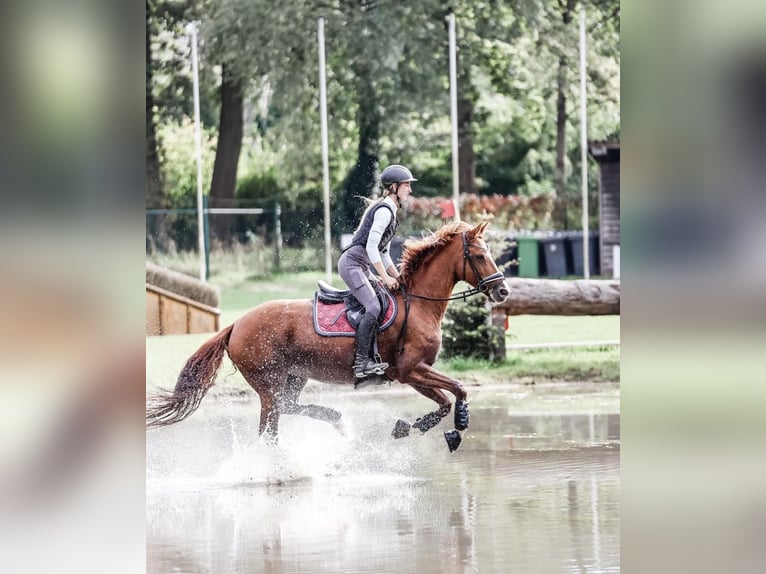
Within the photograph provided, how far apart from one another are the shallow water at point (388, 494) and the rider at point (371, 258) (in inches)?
38.0

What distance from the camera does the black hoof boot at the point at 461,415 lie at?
33.2 feet

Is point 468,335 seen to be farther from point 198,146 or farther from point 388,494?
point 198,146

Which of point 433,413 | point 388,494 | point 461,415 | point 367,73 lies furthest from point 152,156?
point 388,494

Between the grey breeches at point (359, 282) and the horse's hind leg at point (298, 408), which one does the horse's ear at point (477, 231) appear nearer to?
the grey breeches at point (359, 282)

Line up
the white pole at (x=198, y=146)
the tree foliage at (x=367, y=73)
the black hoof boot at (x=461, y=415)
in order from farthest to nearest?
the tree foliage at (x=367, y=73) → the white pole at (x=198, y=146) → the black hoof boot at (x=461, y=415)

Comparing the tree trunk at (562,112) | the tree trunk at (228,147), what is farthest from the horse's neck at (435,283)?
the tree trunk at (562,112)

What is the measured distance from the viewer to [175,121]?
33.0 metres

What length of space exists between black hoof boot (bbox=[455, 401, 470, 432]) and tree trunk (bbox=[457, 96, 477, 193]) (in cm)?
2275

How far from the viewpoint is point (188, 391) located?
1060 cm

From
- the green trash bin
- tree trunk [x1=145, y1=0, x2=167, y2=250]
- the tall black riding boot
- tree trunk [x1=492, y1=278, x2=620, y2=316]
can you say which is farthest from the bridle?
tree trunk [x1=145, y1=0, x2=167, y2=250]

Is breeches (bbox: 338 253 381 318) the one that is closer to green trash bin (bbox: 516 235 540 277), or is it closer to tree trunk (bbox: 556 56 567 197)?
green trash bin (bbox: 516 235 540 277)
